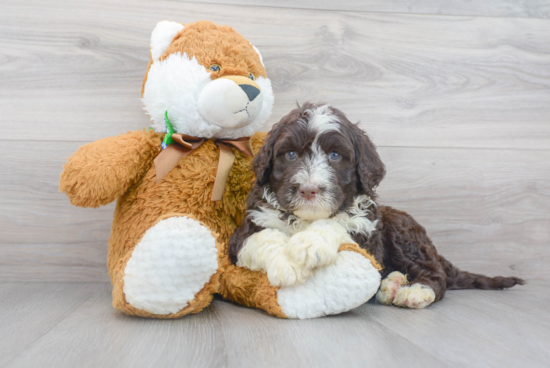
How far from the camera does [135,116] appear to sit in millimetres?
2143

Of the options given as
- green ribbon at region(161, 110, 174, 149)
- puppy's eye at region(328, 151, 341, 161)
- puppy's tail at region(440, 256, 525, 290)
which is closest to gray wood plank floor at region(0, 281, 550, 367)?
puppy's tail at region(440, 256, 525, 290)

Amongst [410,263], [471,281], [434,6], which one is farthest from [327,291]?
[434,6]

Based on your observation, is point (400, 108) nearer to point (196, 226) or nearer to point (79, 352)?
point (196, 226)

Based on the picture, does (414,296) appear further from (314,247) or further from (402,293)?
(314,247)

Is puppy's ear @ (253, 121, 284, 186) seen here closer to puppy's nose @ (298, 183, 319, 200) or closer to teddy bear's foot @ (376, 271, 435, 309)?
puppy's nose @ (298, 183, 319, 200)

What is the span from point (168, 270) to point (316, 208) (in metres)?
0.50

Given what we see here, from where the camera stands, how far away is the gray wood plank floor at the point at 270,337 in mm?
1068

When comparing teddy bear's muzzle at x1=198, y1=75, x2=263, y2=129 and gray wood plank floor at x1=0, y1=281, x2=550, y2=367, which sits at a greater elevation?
teddy bear's muzzle at x1=198, y1=75, x2=263, y2=129

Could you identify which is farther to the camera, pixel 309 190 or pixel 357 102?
pixel 357 102

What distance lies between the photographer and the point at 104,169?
150 centimetres

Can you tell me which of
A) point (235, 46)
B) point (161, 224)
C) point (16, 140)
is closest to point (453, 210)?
point (235, 46)

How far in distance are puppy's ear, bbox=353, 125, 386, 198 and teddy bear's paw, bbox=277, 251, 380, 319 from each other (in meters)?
0.30

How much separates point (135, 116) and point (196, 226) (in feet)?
3.32

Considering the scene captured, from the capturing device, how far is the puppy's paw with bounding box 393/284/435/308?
161 cm
